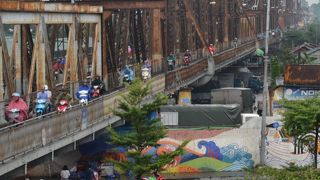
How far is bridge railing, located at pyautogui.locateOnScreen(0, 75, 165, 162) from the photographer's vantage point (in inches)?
615

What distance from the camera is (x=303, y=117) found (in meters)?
24.0

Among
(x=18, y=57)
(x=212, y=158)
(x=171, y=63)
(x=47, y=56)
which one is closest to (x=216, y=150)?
(x=212, y=158)

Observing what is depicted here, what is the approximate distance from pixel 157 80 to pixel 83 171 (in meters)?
5.32

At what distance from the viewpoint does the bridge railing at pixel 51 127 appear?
51.2 feet

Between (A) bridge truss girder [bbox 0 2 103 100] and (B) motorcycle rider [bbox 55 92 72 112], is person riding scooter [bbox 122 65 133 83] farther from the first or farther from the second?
(B) motorcycle rider [bbox 55 92 72 112]

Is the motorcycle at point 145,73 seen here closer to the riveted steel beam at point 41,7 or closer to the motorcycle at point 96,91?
the riveted steel beam at point 41,7

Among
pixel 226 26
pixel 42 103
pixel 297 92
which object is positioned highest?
pixel 226 26

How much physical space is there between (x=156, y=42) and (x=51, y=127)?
17.2 m

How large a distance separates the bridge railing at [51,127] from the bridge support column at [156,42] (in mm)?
10467

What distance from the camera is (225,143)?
30.3 meters

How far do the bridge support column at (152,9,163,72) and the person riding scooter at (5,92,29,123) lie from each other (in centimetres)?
1648

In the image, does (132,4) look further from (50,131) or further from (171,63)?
(50,131)

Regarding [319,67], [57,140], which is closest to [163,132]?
[57,140]

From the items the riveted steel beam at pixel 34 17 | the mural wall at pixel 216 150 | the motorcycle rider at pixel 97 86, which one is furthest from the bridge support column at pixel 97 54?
the mural wall at pixel 216 150
